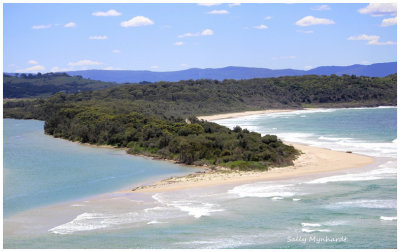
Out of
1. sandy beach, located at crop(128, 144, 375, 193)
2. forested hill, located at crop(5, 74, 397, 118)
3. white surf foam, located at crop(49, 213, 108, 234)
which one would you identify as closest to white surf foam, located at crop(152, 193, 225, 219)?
sandy beach, located at crop(128, 144, 375, 193)

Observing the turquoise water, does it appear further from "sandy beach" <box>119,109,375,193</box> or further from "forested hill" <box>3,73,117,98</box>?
"forested hill" <box>3,73,117,98</box>

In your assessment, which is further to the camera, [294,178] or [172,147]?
[172,147]

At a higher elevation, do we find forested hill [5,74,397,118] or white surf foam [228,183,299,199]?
forested hill [5,74,397,118]

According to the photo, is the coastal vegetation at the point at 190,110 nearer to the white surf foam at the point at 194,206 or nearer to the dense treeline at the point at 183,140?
the dense treeline at the point at 183,140

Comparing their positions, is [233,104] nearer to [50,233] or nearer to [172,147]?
[172,147]

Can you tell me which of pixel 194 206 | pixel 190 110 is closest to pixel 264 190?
pixel 194 206

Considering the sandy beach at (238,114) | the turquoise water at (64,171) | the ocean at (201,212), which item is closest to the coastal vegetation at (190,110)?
the turquoise water at (64,171)

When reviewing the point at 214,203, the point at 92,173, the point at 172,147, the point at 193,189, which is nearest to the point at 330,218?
the point at 214,203
